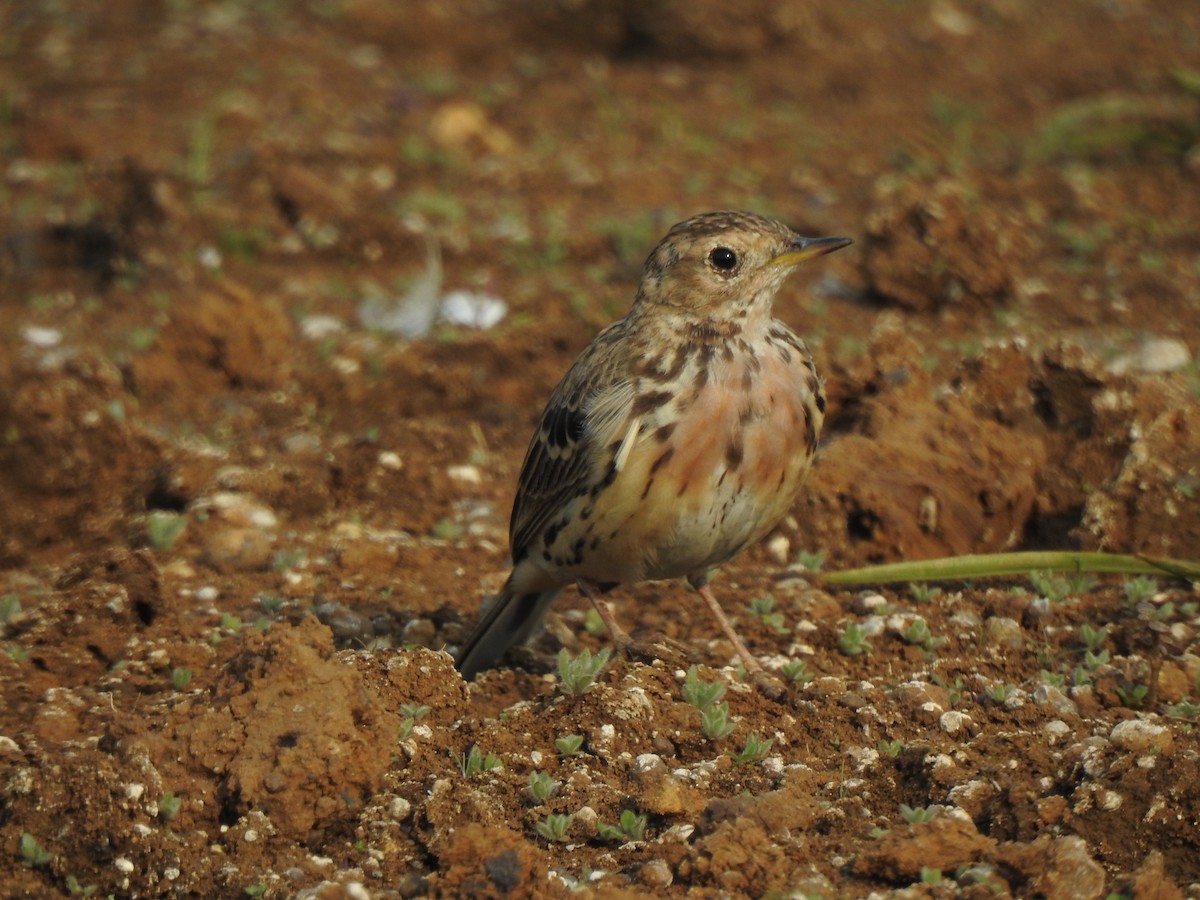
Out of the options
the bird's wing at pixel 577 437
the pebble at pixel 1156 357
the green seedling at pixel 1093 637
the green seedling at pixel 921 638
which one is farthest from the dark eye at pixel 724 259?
the pebble at pixel 1156 357

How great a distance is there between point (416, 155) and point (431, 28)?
2.16m

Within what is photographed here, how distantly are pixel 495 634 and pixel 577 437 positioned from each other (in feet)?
2.79

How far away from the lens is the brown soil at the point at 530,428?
4.59 meters

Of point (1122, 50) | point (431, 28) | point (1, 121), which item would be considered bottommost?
point (1, 121)

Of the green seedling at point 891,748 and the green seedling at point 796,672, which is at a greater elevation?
the green seedling at point 891,748

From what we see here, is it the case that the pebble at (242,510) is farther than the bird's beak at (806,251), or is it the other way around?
the pebble at (242,510)

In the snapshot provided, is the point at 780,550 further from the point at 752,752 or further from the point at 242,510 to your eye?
the point at 242,510

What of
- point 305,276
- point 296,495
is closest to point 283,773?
point 296,495

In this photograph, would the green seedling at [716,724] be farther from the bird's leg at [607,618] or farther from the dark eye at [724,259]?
the dark eye at [724,259]

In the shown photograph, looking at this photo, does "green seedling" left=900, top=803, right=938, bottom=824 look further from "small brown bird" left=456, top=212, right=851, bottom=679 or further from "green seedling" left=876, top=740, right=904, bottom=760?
"small brown bird" left=456, top=212, right=851, bottom=679

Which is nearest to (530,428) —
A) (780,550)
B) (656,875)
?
(780,550)

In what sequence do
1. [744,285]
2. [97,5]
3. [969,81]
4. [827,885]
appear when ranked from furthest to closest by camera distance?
[97,5], [969,81], [744,285], [827,885]

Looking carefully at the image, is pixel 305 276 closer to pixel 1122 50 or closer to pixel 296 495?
pixel 296 495

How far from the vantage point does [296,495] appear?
724 cm
